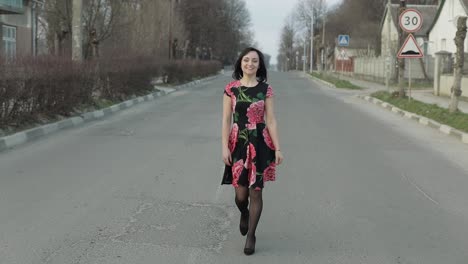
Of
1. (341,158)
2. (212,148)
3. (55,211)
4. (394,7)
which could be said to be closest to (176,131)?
(212,148)

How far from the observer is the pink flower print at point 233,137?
4.91 meters

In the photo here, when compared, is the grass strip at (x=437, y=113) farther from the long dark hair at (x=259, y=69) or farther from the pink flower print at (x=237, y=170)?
the pink flower print at (x=237, y=170)

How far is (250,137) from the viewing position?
4871mm

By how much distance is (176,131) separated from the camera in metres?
13.6

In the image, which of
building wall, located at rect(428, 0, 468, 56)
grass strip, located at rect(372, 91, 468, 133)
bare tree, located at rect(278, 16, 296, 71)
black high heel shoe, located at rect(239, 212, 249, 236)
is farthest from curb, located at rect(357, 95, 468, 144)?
bare tree, located at rect(278, 16, 296, 71)

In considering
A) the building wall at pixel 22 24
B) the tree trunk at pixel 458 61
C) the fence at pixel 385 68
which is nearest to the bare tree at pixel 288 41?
the fence at pixel 385 68

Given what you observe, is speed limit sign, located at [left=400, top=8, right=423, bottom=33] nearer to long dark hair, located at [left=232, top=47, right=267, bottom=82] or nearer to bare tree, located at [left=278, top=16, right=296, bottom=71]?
long dark hair, located at [left=232, top=47, right=267, bottom=82]

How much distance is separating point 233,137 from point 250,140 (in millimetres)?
148

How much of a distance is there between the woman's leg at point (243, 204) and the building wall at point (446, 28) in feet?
128

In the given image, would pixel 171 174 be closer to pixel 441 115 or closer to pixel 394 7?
pixel 441 115

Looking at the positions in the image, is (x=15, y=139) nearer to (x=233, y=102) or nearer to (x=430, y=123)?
(x=233, y=102)

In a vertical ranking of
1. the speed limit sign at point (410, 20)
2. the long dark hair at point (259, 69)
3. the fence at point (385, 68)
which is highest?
the speed limit sign at point (410, 20)

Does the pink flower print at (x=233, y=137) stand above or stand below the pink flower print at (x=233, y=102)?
below

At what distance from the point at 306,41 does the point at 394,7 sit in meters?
50.1
